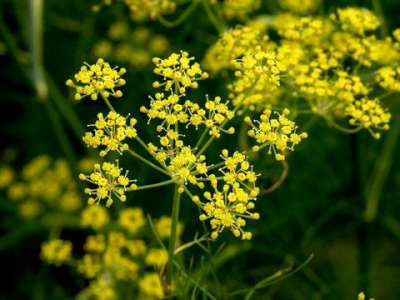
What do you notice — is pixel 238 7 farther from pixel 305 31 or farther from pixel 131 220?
pixel 131 220

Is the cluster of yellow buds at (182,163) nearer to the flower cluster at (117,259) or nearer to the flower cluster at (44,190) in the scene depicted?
the flower cluster at (117,259)

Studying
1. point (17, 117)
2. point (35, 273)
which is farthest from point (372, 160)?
point (17, 117)

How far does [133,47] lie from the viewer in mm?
2438

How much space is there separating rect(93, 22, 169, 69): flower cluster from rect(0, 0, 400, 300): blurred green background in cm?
4

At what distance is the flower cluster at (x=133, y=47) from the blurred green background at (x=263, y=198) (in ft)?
0.12

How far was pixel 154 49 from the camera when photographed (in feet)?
7.80

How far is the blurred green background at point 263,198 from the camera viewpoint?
2.04 metres

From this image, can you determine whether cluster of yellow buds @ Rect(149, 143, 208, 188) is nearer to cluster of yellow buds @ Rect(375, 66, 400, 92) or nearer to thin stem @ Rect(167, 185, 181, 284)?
thin stem @ Rect(167, 185, 181, 284)

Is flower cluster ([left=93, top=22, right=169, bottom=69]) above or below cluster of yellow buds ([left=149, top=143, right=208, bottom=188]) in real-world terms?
below

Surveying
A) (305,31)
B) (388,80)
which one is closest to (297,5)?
(305,31)

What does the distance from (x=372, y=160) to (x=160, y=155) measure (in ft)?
4.67

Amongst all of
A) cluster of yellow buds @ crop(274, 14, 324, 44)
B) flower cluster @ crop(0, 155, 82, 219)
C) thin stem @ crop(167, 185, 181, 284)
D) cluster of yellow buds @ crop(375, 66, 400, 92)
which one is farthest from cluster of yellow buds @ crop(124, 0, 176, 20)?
flower cluster @ crop(0, 155, 82, 219)

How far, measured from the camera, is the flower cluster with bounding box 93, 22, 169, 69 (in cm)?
237

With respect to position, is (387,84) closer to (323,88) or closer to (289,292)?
(323,88)
